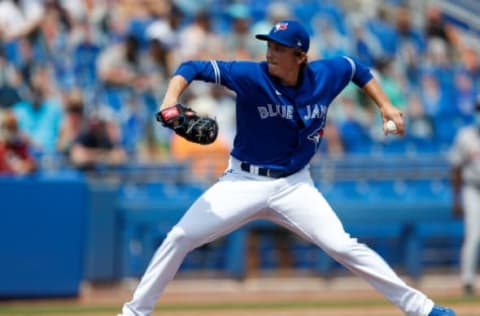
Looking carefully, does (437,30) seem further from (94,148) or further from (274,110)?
(274,110)

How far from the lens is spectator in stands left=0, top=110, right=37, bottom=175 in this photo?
426 inches

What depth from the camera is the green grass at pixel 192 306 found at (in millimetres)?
9789

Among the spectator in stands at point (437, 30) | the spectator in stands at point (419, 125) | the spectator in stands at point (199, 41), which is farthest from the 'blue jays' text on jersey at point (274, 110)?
the spectator in stands at point (437, 30)

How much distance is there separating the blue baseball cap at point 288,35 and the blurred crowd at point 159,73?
16.2 ft

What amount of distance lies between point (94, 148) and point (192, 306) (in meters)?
2.34

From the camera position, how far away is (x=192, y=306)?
10.3m

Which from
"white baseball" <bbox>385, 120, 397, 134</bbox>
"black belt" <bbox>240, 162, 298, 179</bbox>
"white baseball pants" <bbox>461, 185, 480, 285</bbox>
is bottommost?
"white baseball pants" <bbox>461, 185, 480, 285</bbox>

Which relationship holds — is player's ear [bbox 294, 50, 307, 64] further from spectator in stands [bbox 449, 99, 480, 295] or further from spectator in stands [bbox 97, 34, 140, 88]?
spectator in stands [bbox 97, 34, 140, 88]

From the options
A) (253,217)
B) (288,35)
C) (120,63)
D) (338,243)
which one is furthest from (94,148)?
(338,243)

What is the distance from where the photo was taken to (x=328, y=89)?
6848 mm

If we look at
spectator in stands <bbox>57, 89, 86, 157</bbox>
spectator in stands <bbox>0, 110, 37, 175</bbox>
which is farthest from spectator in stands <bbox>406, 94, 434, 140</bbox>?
spectator in stands <bbox>0, 110, 37, 175</bbox>

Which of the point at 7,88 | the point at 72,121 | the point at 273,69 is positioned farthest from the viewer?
the point at 7,88

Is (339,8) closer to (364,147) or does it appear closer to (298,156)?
(364,147)

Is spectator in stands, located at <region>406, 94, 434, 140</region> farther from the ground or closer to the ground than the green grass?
farther from the ground
